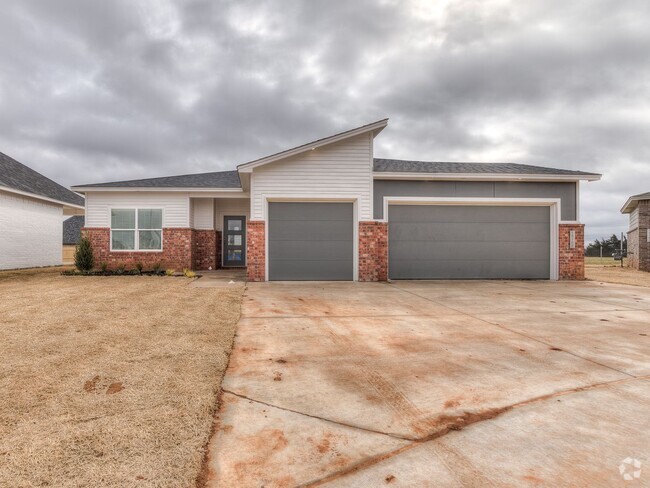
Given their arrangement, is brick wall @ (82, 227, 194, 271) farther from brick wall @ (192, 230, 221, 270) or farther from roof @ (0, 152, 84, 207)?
roof @ (0, 152, 84, 207)

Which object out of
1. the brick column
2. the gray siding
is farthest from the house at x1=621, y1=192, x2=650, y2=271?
the brick column

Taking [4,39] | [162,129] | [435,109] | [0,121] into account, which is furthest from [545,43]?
[0,121]

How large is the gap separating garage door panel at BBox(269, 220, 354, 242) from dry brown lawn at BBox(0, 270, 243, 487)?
5462 millimetres

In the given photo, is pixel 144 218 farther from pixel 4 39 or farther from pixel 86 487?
pixel 86 487

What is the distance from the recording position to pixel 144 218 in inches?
557

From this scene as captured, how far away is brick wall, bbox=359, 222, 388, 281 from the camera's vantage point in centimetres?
1091

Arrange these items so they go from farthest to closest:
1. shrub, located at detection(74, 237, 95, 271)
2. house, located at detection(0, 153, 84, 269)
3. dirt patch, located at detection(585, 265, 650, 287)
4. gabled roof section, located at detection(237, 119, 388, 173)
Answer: house, located at detection(0, 153, 84, 269)
shrub, located at detection(74, 237, 95, 271)
dirt patch, located at detection(585, 265, 650, 287)
gabled roof section, located at detection(237, 119, 388, 173)

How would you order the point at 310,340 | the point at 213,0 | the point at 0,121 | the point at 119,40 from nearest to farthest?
1. the point at 310,340
2. the point at 213,0
3. the point at 119,40
4. the point at 0,121

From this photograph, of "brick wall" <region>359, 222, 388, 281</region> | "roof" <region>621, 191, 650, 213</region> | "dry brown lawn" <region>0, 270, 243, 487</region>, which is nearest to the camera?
"dry brown lawn" <region>0, 270, 243, 487</region>

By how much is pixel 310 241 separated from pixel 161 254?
7.31m

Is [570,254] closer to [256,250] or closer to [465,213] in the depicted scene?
[465,213]

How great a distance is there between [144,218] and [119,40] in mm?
9866

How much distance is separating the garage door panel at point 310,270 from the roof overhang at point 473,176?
3291 mm

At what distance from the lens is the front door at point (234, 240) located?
15883mm
